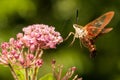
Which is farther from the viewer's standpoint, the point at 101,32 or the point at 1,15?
the point at 1,15

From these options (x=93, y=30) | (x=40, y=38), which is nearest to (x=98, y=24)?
(x=93, y=30)

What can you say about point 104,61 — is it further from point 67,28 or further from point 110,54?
point 67,28

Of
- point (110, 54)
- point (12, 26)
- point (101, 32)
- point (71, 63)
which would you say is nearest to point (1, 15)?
point (12, 26)

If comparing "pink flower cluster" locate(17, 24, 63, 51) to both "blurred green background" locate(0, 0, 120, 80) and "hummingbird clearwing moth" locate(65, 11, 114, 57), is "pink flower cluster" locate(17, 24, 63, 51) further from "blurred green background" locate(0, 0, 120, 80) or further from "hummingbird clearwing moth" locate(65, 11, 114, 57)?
"blurred green background" locate(0, 0, 120, 80)

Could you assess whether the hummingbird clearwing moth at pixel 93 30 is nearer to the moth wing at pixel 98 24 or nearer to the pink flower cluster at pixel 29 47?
the moth wing at pixel 98 24

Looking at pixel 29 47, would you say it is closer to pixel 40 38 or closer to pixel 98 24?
pixel 40 38

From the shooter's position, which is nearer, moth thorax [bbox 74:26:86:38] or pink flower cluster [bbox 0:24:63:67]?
pink flower cluster [bbox 0:24:63:67]

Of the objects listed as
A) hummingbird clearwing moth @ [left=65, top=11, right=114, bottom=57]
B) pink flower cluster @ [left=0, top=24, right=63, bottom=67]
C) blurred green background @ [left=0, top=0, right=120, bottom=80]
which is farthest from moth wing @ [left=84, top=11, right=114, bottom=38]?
blurred green background @ [left=0, top=0, right=120, bottom=80]
